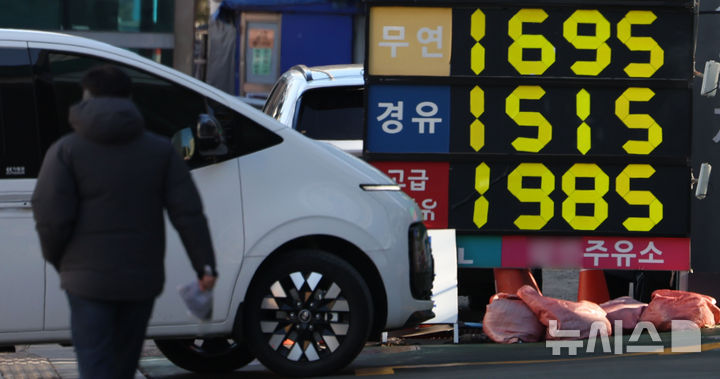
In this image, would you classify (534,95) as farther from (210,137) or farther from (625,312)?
(210,137)

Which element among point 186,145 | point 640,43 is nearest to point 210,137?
point 186,145

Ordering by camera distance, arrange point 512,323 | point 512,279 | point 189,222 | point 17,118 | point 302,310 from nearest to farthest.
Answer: point 189,222 < point 17,118 < point 302,310 < point 512,323 < point 512,279

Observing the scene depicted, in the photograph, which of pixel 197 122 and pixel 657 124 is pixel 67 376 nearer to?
pixel 197 122

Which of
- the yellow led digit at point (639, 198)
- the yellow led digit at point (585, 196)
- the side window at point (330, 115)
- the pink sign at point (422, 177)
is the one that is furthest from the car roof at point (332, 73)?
the yellow led digit at point (639, 198)

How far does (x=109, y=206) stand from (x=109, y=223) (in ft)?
0.20

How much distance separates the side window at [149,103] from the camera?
790cm

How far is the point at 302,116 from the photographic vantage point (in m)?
11.5

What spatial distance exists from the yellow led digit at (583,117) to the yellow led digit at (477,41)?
2.31ft

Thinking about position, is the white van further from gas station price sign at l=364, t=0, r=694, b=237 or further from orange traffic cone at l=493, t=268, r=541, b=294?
orange traffic cone at l=493, t=268, r=541, b=294

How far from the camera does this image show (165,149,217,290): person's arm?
211 inches

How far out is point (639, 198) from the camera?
10367 millimetres

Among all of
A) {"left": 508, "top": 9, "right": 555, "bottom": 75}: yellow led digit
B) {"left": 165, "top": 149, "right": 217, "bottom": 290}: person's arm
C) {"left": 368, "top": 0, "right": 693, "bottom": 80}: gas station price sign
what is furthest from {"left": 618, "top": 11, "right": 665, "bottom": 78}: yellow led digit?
{"left": 165, "top": 149, "right": 217, "bottom": 290}: person's arm

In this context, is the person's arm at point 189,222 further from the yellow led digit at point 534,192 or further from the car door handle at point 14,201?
the yellow led digit at point 534,192

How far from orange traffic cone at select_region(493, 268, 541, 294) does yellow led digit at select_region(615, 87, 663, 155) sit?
1.17m
